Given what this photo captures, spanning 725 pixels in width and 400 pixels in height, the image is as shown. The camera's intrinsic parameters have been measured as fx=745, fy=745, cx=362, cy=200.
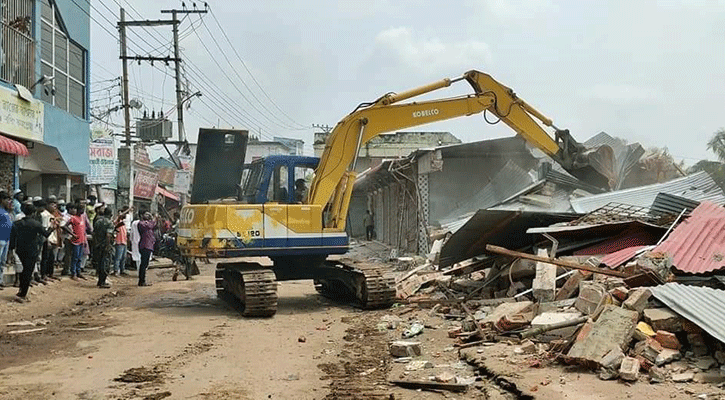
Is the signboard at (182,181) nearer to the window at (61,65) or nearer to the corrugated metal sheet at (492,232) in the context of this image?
the window at (61,65)

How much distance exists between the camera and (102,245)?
55.7 feet

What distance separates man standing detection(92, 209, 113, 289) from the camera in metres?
17.0

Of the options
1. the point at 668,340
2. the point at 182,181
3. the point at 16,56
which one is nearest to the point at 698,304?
the point at 668,340

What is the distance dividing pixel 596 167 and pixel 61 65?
14477mm

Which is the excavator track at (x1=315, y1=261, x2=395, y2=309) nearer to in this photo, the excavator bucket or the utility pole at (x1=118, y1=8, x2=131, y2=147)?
the excavator bucket

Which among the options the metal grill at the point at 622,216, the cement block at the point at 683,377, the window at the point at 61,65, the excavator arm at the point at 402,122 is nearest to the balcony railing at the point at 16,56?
the window at the point at 61,65

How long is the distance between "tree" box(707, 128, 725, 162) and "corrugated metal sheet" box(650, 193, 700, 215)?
24.4 m

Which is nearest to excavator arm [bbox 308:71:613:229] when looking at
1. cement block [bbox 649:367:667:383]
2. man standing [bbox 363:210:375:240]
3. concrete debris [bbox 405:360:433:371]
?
concrete debris [bbox 405:360:433:371]

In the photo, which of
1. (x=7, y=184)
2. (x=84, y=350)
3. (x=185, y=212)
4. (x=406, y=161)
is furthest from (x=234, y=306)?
(x=406, y=161)

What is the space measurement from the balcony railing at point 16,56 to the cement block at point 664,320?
47.2ft

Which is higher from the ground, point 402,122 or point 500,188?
point 402,122

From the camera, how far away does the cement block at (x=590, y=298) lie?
9016 mm

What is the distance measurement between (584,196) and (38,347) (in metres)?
12.3

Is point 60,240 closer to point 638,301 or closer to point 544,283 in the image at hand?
point 544,283
